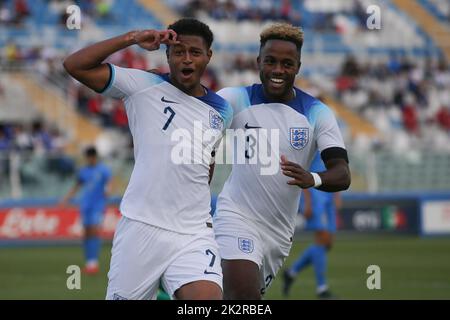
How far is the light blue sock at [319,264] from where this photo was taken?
14.7m

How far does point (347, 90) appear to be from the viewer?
1307 inches

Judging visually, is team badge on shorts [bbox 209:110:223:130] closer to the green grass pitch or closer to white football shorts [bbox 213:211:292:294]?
white football shorts [bbox 213:211:292:294]

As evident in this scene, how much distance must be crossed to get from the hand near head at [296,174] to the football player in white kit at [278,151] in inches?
23.2

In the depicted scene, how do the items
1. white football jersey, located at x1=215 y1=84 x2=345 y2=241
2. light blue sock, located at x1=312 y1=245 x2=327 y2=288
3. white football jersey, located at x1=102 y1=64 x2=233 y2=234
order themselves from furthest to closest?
light blue sock, located at x1=312 y1=245 x2=327 y2=288, white football jersey, located at x1=215 y1=84 x2=345 y2=241, white football jersey, located at x1=102 y1=64 x2=233 y2=234

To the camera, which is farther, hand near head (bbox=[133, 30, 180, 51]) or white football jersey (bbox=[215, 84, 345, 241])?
white football jersey (bbox=[215, 84, 345, 241])

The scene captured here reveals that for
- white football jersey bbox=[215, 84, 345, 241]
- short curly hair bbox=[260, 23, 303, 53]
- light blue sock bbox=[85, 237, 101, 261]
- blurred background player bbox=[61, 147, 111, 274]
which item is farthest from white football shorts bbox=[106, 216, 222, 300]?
blurred background player bbox=[61, 147, 111, 274]

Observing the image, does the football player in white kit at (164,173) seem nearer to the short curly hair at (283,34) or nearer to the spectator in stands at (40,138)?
the short curly hair at (283,34)

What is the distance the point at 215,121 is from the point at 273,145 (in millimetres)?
836

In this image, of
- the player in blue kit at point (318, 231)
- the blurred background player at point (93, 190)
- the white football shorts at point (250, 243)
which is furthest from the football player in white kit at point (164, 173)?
the blurred background player at point (93, 190)

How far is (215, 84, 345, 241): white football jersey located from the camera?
8203 millimetres

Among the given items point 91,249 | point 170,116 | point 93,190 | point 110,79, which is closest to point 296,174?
point 170,116

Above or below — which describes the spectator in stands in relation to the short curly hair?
below

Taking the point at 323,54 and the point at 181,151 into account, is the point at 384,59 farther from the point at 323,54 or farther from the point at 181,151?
the point at 181,151
